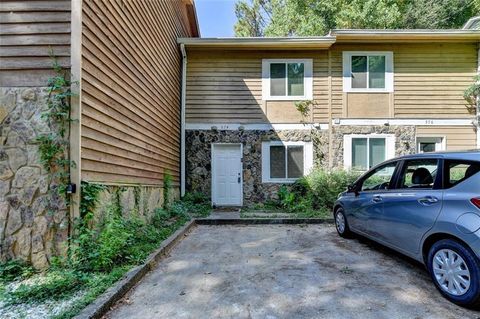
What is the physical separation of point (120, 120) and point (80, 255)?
7.91ft

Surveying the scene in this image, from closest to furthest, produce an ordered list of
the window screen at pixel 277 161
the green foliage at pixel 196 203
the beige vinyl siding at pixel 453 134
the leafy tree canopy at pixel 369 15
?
the green foliage at pixel 196 203, the beige vinyl siding at pixel 453 134, the window screen at pixel 277 161, the leafy tree canopy at pixel 369 15

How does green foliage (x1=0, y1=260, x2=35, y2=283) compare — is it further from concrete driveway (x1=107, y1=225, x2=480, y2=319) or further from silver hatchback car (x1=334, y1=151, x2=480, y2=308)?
silver hatchback car (x1=334, y1=151, x2=480, y2=308)

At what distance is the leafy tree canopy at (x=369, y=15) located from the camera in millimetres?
16562

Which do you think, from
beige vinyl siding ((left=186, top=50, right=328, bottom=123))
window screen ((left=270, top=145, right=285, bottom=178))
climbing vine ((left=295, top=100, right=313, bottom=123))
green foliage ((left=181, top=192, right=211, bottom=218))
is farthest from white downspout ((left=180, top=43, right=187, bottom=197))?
climbing vine ((left=295, top=100, right=313, bottom=123))

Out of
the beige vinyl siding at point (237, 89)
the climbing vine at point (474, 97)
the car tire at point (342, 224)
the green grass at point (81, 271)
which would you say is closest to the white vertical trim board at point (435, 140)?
the climbing vine at point (474, 97)

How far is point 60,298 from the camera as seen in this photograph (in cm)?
308

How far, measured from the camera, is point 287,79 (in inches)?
396

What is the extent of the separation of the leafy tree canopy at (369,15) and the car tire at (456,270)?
54.4 ft

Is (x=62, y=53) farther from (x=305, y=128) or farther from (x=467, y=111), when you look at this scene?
(x=467, y=111)

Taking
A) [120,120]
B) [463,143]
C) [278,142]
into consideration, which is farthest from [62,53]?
[463,143]

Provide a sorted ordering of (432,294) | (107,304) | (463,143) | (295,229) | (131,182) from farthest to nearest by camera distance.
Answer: (463,143) → (295,229) → (131,182) → (432,294) → (107,304)

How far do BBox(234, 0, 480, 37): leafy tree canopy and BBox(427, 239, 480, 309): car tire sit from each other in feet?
54.4

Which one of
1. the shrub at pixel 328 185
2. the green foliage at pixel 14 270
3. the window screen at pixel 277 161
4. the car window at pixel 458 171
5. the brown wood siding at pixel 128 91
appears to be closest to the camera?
the car window at pixel 458 171

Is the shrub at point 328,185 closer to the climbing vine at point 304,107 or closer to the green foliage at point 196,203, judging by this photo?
the climbing vine at point 304,107
